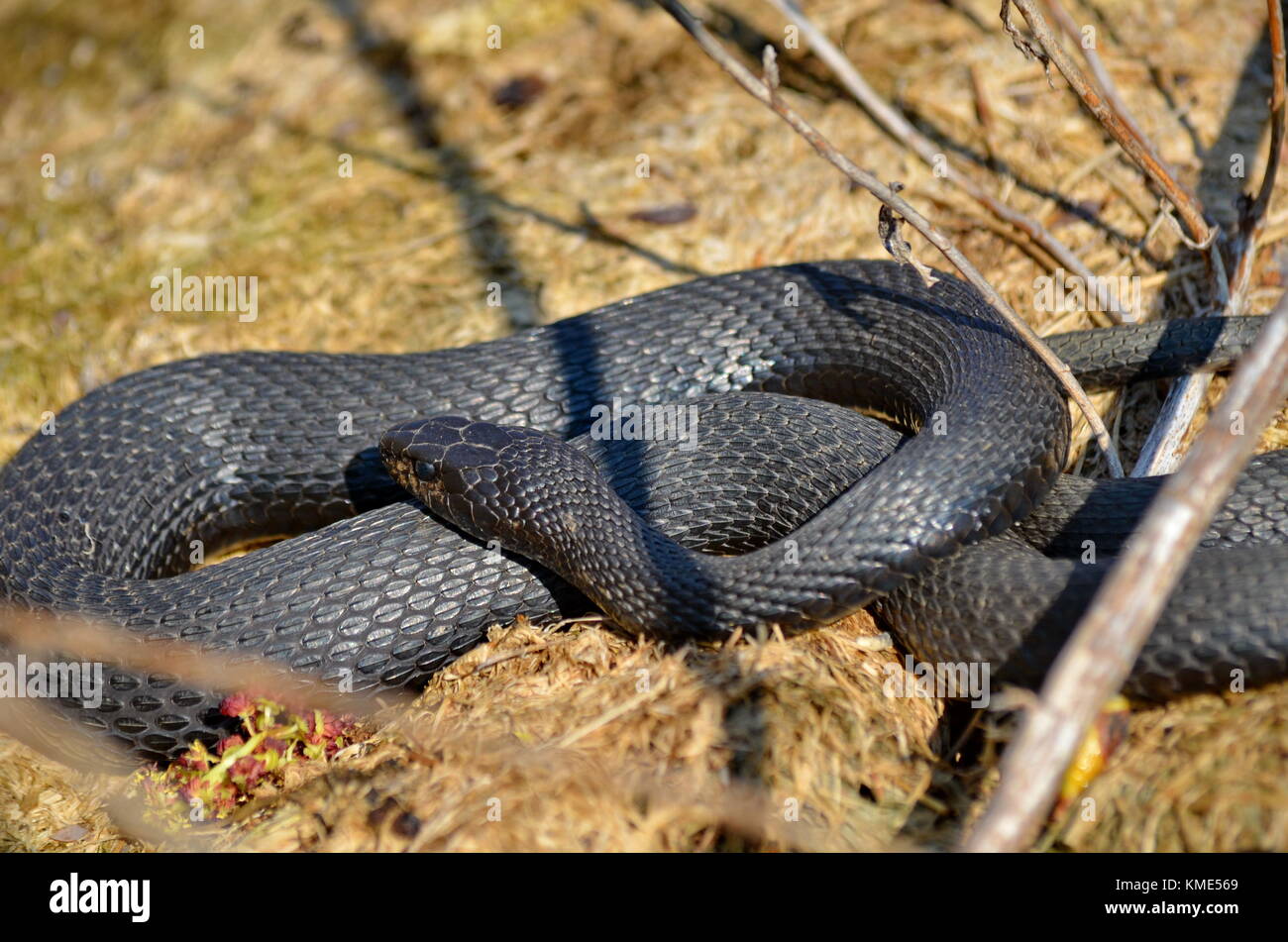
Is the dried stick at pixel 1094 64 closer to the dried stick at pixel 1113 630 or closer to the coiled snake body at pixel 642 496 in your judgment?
the coiled snake body at pixel 642 496

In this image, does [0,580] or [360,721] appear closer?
[360,721]

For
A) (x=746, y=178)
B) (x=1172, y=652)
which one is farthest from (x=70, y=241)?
(x=1172, y=652)

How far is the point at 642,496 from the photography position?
5.52m

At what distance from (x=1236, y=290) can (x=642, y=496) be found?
3778 mm

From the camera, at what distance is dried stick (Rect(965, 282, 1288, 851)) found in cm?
294

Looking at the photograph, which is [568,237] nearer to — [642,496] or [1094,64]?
[642,496]

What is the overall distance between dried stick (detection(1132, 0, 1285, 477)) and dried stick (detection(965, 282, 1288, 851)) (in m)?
2.30

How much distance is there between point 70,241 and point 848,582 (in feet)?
23.5

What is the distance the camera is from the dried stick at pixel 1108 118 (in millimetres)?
5109

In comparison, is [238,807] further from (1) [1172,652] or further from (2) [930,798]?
(1) [1172,652]

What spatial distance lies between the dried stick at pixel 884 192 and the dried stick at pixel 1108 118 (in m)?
0.93

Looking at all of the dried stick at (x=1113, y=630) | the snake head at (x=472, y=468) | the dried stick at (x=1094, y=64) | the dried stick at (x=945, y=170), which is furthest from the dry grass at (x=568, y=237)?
the dried stick at (x=1113, y=630)
